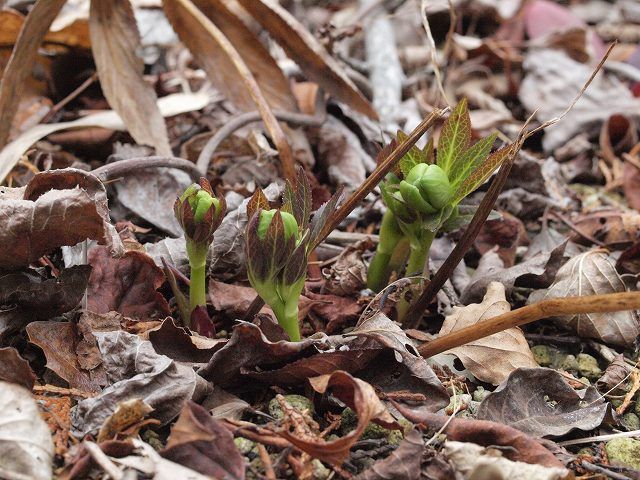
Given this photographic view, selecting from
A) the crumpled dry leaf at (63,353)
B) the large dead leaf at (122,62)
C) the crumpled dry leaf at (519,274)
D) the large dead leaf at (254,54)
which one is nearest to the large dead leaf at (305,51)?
the large dead leaf at (254,54)

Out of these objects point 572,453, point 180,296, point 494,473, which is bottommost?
point 572,453

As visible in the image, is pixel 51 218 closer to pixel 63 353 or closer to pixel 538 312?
pixel 63 353

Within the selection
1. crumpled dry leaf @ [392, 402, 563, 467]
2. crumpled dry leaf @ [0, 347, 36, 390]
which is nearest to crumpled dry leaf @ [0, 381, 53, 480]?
crumpled dry leaf @ [0, 347, 36, 390]

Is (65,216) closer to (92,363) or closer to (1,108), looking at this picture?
(92,363)

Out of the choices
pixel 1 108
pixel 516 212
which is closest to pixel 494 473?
pixel 516 212

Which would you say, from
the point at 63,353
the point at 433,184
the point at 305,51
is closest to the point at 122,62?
the point at 305,51

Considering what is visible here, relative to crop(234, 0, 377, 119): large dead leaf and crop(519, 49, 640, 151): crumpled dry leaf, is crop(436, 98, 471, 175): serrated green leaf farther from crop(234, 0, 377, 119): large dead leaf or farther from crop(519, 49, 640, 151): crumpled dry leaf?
crop(519, 49, 640, 151): crumpled dry leaf
